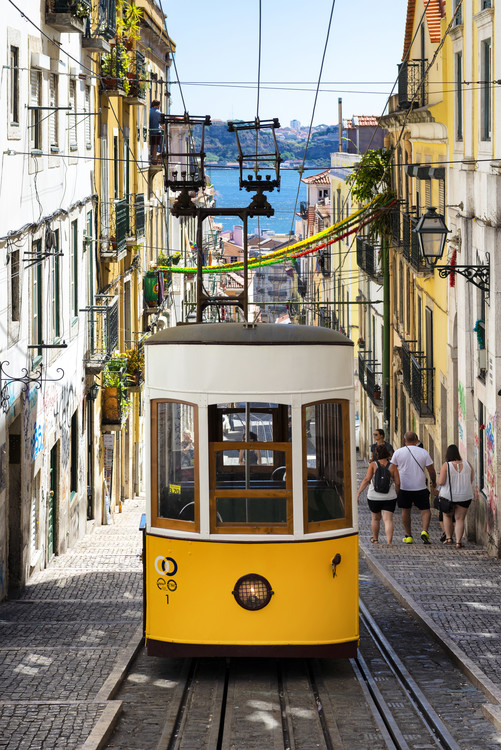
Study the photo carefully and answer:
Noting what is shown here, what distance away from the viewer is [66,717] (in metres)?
7.74

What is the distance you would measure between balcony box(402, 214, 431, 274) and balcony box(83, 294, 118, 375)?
19.5 feet

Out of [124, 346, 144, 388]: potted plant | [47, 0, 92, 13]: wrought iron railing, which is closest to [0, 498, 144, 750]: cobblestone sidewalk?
[47, 0, 92, 13]: wrought iron railing

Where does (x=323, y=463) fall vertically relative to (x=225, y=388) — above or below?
below

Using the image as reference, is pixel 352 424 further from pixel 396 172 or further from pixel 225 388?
pixel 396 172

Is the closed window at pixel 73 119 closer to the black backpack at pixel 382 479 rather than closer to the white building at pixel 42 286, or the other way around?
the white building at pixel 42 286

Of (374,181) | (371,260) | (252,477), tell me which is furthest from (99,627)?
(371,260)

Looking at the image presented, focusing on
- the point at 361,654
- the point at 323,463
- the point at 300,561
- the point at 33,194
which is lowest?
the point at 361,654

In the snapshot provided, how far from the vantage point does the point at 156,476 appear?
9078 mm

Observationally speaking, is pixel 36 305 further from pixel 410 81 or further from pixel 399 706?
pixel 410 81

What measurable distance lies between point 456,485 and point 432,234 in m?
3.38

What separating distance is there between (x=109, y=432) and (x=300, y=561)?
16070 mm

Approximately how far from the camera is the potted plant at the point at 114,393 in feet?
75.7

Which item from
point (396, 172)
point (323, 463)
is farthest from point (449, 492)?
point (396, 172)

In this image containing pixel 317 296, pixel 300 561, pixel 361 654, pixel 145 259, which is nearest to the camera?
pixel 300 561
